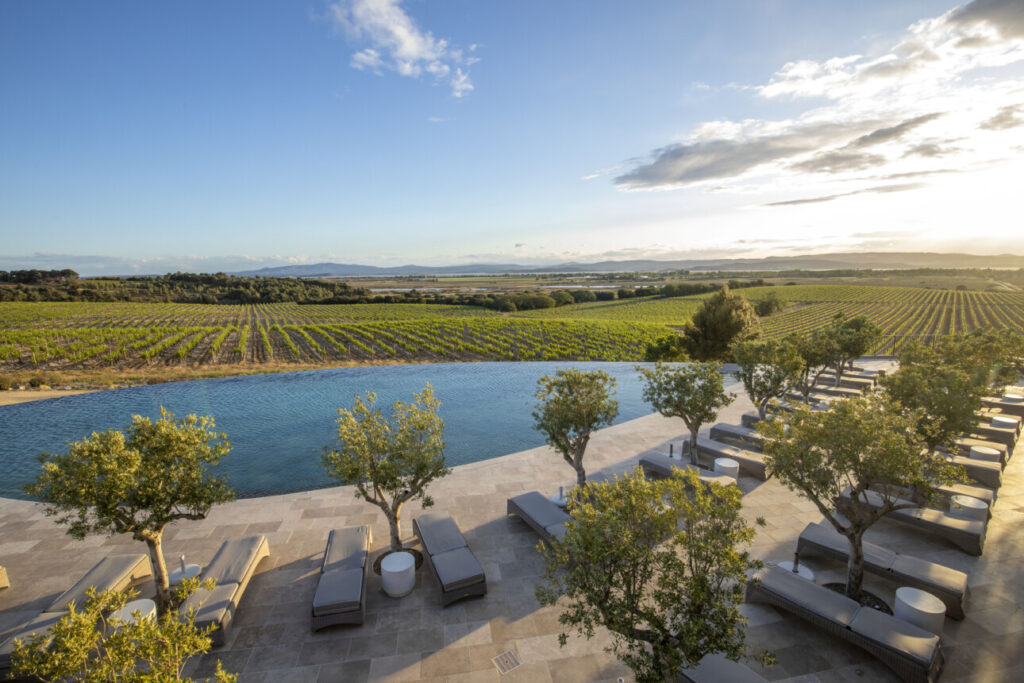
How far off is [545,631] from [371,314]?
60.9m

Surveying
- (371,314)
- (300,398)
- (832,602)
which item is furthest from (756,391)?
(371,314)

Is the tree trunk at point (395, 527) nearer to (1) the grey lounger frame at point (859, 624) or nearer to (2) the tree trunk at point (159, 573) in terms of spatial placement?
(2) the tree trunk at point (159, 573)

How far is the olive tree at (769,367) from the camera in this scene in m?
12.7

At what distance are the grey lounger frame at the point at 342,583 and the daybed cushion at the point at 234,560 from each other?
1207 millimetres

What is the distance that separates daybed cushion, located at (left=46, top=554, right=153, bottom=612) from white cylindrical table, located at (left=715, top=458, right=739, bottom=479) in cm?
1165

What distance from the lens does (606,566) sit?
456cm

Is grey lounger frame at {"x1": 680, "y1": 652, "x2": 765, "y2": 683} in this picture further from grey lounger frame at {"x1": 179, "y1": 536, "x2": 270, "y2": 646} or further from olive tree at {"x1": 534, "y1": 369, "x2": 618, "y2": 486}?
grey lounger frame at {"x1": 179, "y1": 536, "x2": 270, "y2": 646}

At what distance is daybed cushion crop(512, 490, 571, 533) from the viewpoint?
8352 millimetres

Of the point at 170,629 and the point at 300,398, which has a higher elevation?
the point at 170,629

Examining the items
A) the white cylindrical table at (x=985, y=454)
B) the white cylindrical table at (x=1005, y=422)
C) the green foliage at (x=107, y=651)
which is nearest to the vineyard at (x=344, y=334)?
the white cylindrical table at (x=1005, y=422)

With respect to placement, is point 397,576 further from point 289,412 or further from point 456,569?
point 289,412

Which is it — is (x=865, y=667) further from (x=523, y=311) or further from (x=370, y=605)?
(x=523, y=311)

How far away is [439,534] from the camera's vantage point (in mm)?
7984

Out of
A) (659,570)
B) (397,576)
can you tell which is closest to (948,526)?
(659,570)
